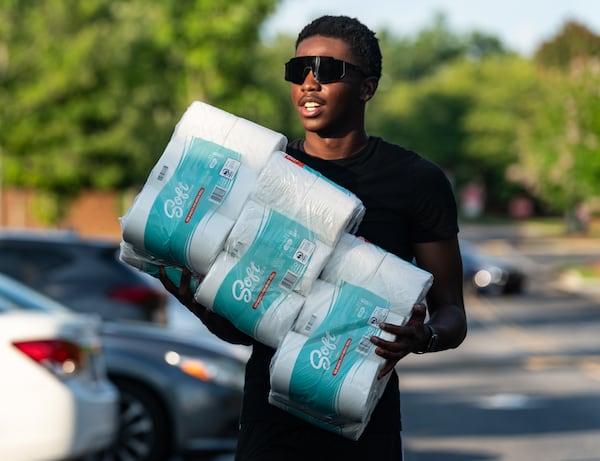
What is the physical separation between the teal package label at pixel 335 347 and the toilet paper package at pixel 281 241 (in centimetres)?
9

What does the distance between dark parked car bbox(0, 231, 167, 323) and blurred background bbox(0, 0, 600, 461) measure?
17 mm

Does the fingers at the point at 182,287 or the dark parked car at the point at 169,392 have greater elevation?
the fingers at the point at 182,287

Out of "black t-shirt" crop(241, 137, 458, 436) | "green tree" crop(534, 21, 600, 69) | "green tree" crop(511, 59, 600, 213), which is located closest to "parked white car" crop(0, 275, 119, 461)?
"black t-shirt" crop(241, 137, 458, 436)

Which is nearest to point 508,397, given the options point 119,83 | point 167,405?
point 167,405

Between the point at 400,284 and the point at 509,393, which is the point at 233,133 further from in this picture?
the point at 509,393

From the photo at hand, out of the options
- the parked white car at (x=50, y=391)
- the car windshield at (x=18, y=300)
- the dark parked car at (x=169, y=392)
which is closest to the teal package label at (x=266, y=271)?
the parked white car at (x=50, y=391)

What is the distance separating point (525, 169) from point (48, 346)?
77237 millimetres

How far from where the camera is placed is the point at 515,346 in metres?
20.2

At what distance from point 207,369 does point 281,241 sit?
5644mm

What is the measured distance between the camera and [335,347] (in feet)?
11.8

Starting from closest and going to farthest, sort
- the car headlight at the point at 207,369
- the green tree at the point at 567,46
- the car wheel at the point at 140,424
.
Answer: the car wheel at the point at 140,424 → the car headlight at the point at 207,369 → the green tree at the point at 567,46

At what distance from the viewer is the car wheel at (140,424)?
354 inches

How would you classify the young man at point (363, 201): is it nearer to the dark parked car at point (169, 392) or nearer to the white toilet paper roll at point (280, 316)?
the white toilet paper roll at point (280, 316)

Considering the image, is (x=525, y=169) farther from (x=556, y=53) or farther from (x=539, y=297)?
(x=539, y=297)
